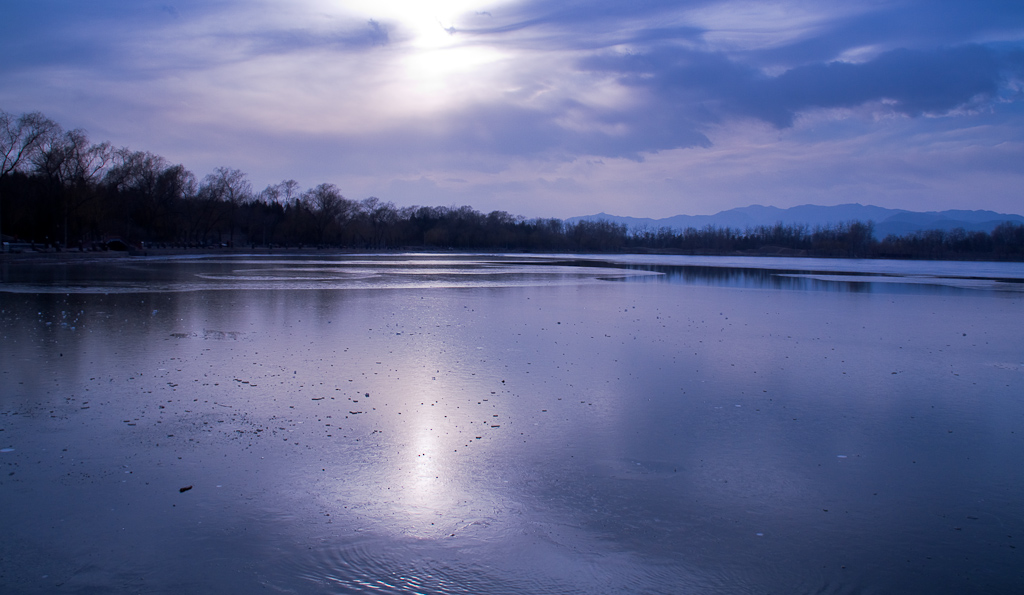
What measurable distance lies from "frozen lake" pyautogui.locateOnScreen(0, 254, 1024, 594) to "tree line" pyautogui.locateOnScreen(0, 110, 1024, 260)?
52.9 meters

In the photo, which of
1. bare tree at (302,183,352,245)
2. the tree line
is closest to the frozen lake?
the tree line

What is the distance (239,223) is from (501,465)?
113463 mm

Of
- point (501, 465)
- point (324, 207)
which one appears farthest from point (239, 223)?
point (501, 465)

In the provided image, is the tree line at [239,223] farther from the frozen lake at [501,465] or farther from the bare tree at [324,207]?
the frozen lake at [501,465]

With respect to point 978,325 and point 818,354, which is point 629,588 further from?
Answer: point 978,325

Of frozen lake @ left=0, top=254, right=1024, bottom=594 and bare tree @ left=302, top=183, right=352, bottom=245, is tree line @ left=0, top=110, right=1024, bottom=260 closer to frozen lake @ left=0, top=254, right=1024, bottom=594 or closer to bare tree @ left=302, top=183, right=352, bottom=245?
bare tree @ left=302, top=183, right=352, bottom=245

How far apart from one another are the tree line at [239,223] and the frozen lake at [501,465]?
52.9 m

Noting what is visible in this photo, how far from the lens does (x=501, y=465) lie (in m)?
6.01

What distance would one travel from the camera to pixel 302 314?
16.8 m

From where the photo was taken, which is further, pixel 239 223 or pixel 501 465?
pixel 239 223

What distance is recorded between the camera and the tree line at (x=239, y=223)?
56.6 m

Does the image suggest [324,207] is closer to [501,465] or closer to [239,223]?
[239,223]

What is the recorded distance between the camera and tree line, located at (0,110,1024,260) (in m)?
56.6

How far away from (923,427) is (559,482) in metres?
4.73
